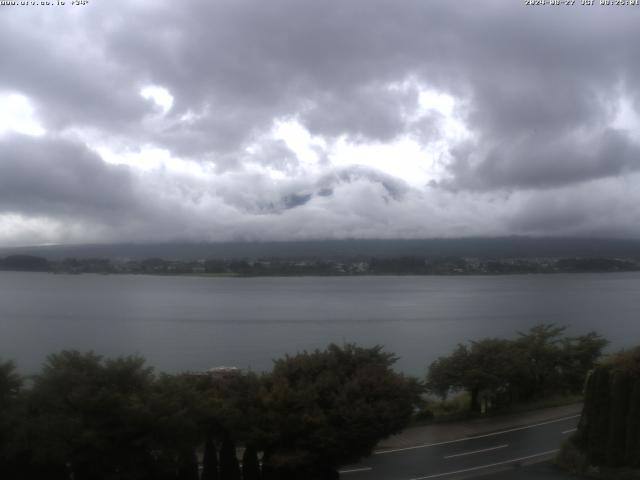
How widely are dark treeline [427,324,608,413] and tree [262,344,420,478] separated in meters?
9.54

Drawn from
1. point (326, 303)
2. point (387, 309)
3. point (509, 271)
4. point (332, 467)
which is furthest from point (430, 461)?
point (509, 271)

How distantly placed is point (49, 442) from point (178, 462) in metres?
2.35

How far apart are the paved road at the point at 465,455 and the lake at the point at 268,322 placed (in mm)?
16284

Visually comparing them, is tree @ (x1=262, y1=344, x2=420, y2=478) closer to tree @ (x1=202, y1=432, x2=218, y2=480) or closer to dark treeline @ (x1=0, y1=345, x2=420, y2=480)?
dark treeline @ (x1=0, y1=345, x2=420, y2=480)

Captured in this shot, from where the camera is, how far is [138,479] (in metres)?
11.9

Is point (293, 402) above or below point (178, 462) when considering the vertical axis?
above

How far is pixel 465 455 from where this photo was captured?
55.7ft

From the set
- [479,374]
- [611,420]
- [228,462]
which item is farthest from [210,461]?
[479,374]

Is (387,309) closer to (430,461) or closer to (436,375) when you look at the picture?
(436,375)

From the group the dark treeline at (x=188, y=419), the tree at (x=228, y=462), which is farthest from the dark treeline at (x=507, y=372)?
the tree at (x=228, y=462)

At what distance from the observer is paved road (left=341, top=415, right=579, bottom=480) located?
15.3m

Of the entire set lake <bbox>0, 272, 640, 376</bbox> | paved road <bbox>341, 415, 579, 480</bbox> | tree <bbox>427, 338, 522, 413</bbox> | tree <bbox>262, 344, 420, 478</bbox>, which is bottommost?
lake <bbox>0, 272, 640, 376</bbox>

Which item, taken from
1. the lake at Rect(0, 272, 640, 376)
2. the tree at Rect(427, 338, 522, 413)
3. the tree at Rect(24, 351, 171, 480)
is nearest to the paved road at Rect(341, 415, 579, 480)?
the tree at Rect(427, 338, 522, 413)

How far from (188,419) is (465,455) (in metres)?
8.01
